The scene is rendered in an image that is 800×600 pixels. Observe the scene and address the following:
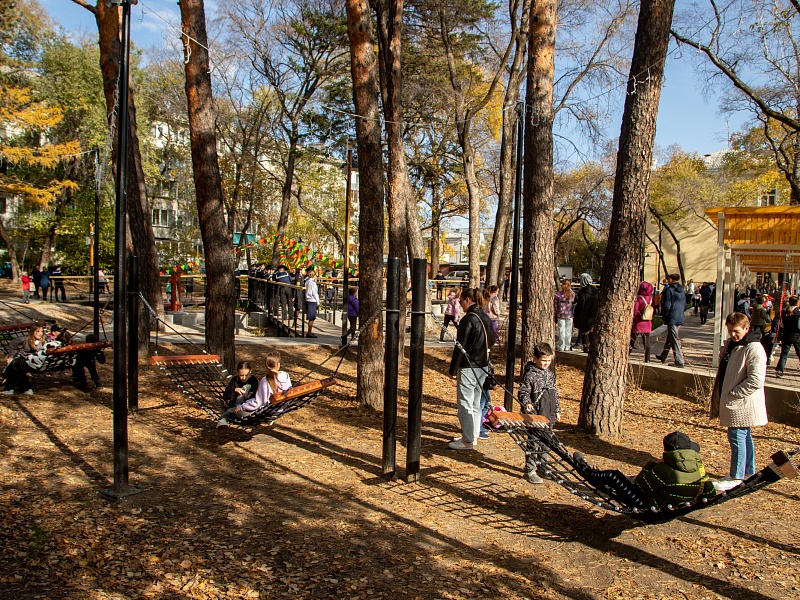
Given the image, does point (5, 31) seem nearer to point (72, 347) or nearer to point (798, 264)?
point (72, 347)

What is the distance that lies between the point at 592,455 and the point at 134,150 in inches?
387

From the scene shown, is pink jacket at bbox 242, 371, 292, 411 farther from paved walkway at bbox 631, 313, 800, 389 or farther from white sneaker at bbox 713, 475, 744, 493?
paved walkway at bbox 631, 313, 800, 389

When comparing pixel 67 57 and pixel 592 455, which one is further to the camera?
pixel 67 57

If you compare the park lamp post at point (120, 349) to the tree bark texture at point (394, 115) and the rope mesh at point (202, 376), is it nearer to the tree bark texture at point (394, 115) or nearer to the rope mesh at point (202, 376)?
the rope mesh at point (202, 376)

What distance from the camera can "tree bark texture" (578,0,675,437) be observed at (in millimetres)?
8156

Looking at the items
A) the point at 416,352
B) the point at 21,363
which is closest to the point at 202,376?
the point at 21,363

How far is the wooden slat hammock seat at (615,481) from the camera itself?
468 centimetres

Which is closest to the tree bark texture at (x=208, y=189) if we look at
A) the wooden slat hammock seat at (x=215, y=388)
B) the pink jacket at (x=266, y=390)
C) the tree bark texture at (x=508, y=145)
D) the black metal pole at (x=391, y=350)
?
the wooden slat hammock seat at (x=215, y=388)

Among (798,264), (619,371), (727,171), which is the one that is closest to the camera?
(619,371)

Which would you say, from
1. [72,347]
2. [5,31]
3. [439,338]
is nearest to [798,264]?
[439,338]

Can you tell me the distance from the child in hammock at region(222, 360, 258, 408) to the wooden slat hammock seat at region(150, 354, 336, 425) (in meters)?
0.10

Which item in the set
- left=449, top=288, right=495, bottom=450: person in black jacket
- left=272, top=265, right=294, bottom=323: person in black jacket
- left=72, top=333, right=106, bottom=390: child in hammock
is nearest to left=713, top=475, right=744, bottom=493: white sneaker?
left=449, top=288, right=495, bottom=450: person in black jacket

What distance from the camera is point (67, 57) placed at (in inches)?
1480

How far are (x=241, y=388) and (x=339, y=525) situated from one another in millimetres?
3145
